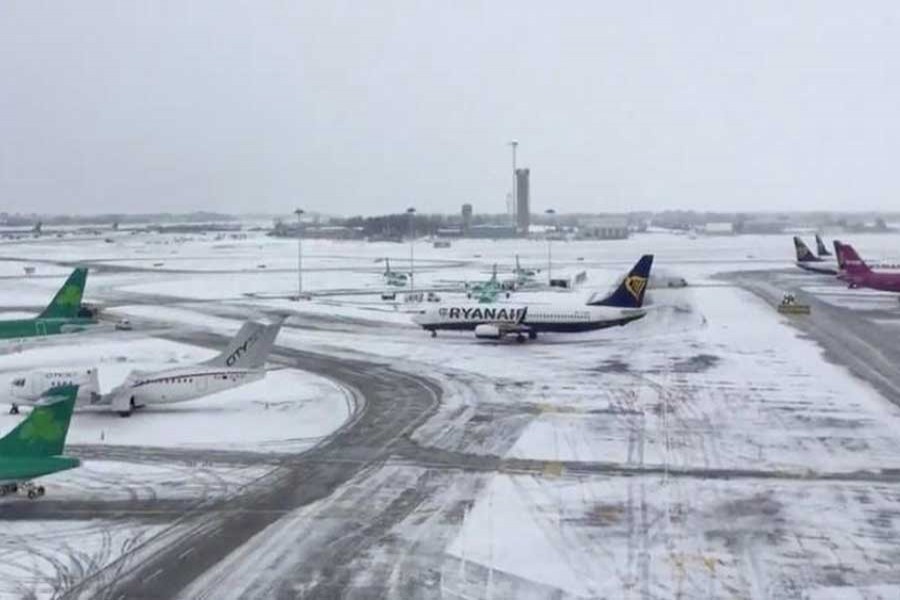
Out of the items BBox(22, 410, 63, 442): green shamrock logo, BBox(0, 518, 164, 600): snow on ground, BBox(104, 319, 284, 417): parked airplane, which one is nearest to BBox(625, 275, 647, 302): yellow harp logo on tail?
BBox(104, 319, 284, 417): parked airplane

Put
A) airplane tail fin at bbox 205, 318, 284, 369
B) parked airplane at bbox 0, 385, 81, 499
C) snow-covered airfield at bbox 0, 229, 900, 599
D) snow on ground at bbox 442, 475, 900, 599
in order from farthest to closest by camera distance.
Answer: airplane tail fin at bbox 205, 318, 284, 369, parked airplane at bbox 0, 385, 81, 499, snow-covered airfield at bbox 0, 229, 900, 599, snow on ground at bbox 442, 475, 900, 599

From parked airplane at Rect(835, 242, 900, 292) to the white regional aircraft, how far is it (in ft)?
212

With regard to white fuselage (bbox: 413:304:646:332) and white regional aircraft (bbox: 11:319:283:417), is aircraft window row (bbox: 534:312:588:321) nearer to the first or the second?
white fuselage (bbox: 413:304:646:332)

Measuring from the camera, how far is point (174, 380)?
41.1m

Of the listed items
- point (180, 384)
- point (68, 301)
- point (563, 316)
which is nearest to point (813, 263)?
point (563, 316)

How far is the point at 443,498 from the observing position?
2884 centimetres

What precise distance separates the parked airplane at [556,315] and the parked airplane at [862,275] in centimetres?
3388

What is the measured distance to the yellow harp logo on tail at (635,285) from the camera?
6506 centimetres

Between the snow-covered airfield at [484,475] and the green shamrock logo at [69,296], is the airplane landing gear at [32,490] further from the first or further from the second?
the green shamrock logo at [69,296]

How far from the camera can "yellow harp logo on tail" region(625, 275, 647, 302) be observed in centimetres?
6506

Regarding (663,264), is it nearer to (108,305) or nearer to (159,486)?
(108,305)

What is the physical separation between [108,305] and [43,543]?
→ 67036 mm

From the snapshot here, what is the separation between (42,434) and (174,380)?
48.1ft

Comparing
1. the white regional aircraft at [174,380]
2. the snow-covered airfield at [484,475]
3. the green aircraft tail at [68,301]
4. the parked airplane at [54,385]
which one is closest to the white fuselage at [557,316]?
the snow-covered airfield at [484,475]
